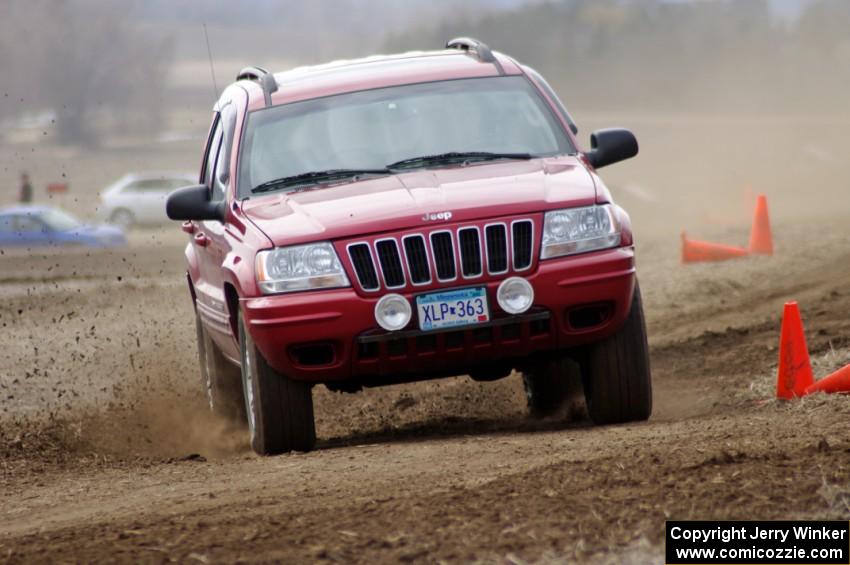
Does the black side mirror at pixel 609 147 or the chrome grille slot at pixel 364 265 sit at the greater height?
the black side mirror at pixel 609 147

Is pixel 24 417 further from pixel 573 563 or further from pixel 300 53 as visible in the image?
pixel 300 53

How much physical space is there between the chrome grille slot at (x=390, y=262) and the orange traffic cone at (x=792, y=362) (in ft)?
7.66

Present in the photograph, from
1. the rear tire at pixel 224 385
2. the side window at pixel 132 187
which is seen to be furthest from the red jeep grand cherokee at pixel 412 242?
the side window at pixel 132 187

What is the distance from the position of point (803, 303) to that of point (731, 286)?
2350 mm

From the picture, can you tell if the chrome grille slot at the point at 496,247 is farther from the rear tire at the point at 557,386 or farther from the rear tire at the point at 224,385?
the rear tire at the point at 224,385

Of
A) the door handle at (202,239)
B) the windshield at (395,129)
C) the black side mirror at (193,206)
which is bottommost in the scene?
the door handle at (202,239)

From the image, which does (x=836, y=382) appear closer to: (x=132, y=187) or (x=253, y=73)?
(x=253, y=73)

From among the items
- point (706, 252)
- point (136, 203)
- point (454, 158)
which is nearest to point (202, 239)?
point (454, 158)

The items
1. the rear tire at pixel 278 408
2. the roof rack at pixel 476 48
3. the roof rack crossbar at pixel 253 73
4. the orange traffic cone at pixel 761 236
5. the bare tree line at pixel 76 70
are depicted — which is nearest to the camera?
the rear tire at pixel 278 408

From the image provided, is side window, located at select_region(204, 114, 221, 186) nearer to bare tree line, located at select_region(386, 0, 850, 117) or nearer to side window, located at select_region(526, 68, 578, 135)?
side window, located at select_region(526, 68, 578, 135)

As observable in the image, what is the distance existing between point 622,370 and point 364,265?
1.41m

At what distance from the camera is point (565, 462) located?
630 centimetres

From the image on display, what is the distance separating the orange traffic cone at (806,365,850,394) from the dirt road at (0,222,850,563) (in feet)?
0.76

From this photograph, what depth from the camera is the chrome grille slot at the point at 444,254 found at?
294 inches
